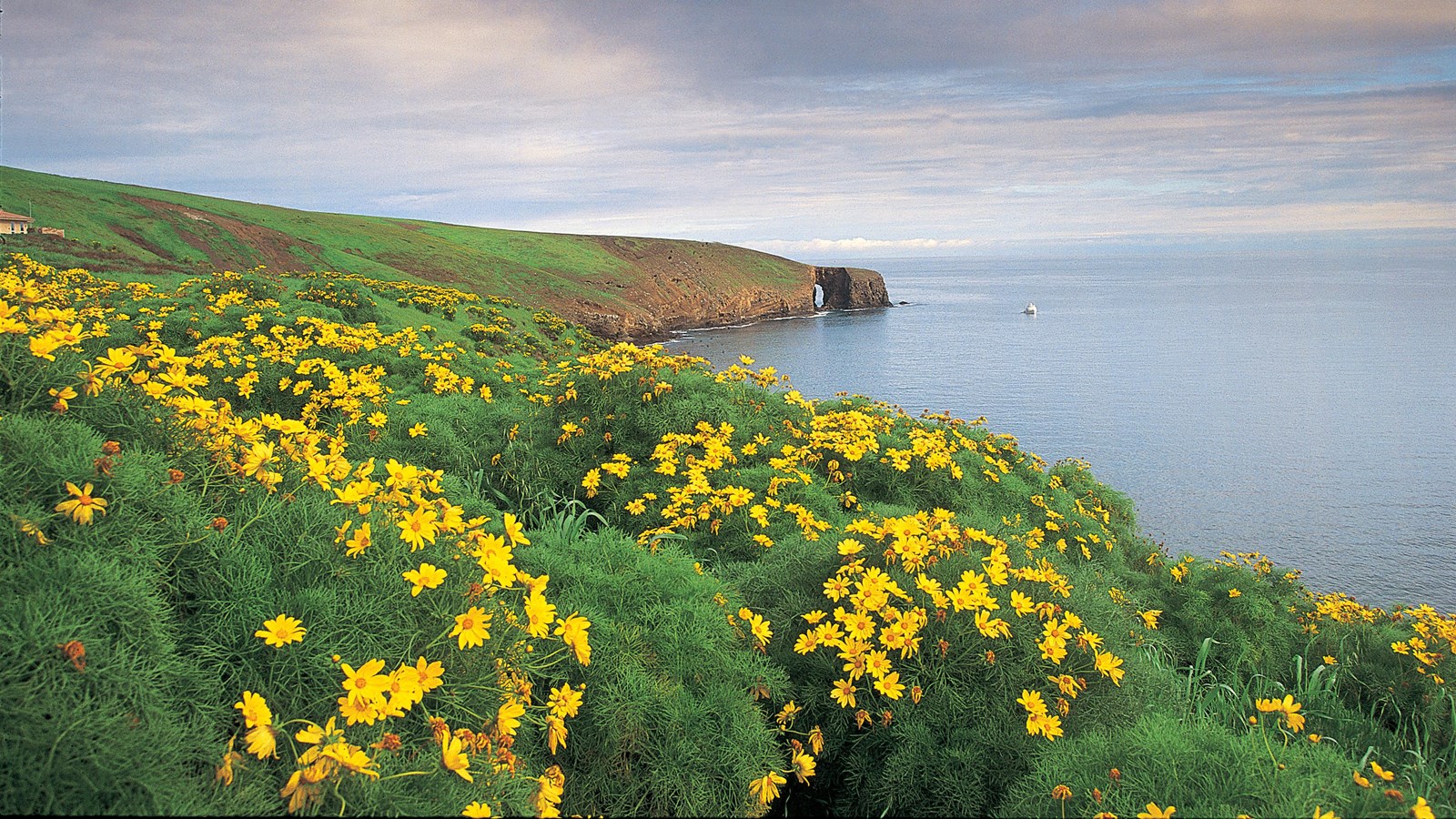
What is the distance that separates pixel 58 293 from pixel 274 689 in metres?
9.64

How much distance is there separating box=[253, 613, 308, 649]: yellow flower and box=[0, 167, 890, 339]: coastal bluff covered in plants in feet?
52.9

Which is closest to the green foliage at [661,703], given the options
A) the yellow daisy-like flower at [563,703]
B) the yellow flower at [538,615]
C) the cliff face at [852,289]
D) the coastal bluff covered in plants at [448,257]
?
the yellow daisy-like flower at [563,703]

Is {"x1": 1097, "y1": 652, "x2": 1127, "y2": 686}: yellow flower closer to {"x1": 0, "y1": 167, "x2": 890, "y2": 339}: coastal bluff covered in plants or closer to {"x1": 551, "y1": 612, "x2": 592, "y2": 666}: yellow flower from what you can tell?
{"x1": 551, "y1": 612, "x2": 592, "y2": 666}: yellow flower

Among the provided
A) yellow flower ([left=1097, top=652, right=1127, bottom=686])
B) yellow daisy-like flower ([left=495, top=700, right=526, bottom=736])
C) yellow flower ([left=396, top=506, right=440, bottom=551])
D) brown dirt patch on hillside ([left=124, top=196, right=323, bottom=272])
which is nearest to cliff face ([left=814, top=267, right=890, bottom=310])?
brown dirt patch on hillside ([left=124, top=196, right=323, bottom=272])

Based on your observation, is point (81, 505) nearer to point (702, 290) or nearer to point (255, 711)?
point (255, 711)

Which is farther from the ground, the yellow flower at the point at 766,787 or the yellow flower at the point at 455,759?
the yellow flower at the point at 455,759

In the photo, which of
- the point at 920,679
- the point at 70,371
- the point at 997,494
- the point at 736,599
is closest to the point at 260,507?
the point at 70,371

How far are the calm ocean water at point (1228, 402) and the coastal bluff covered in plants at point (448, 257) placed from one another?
9.31 m

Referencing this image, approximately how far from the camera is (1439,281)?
154250mm

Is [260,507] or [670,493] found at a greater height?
[260,507]

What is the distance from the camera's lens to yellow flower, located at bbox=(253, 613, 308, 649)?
2.73 metres

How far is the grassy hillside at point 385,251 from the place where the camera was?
161ft

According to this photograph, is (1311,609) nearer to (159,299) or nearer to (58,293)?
(58,293)

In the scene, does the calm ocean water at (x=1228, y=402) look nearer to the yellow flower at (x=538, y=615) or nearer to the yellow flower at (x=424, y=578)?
the yellow flower at (x=538, y=615)
